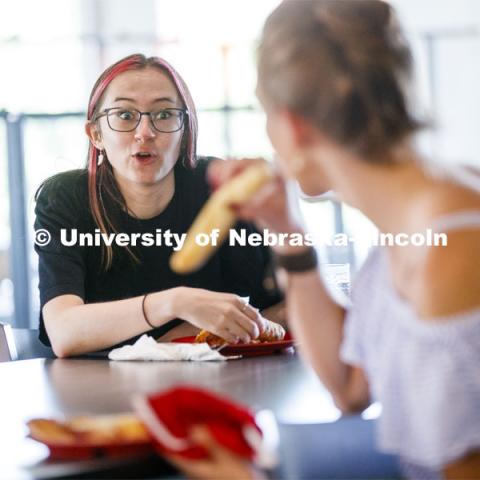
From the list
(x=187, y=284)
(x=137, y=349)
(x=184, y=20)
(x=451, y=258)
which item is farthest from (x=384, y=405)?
(x=184, y=20)

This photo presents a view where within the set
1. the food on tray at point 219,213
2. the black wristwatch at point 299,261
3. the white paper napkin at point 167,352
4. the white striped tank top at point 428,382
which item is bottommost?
the white paper napkin at point 167,352

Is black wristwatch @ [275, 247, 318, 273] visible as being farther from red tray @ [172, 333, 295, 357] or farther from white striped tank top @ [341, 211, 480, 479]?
red tray @ [172, 333, 295, 357]

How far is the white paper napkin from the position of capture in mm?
2090

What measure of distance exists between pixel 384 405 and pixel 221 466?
0.21m

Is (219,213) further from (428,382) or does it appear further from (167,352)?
(167,352)

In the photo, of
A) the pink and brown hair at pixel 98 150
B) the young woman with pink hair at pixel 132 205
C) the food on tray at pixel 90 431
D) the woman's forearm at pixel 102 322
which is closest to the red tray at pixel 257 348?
the woman's forearm at pixel 102 322

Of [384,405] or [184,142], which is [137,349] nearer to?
[184,142]

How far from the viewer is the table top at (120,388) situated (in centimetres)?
147

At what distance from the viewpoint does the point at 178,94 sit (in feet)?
8.43

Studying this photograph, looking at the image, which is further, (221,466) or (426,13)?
(426,13)

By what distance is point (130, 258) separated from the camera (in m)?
2.58

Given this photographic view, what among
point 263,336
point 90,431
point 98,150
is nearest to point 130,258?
point 98,150

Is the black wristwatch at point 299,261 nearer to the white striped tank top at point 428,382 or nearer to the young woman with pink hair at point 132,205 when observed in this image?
the white striped tank top at point 428,382

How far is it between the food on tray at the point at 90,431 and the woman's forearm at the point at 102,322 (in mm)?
902
